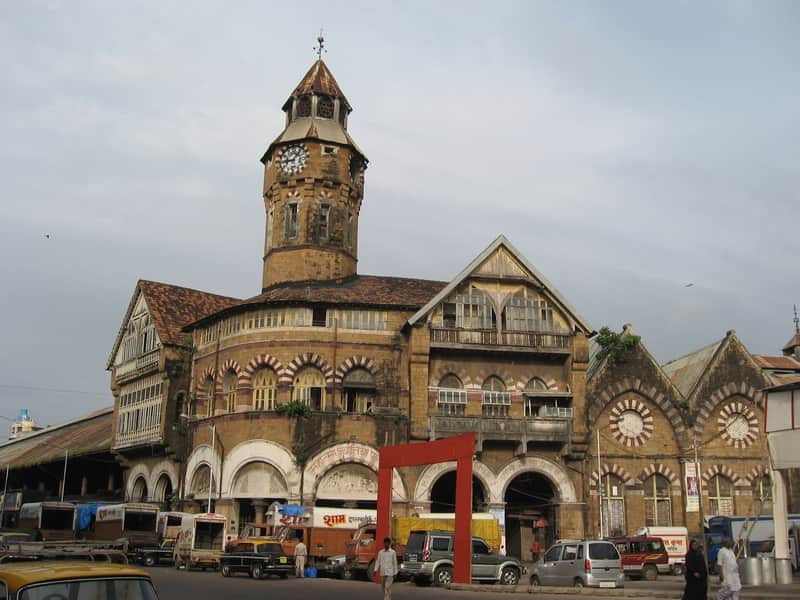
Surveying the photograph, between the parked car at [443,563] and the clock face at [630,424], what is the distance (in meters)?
17.5

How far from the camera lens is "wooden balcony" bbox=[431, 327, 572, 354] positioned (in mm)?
43688

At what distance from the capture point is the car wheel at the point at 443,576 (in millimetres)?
29608

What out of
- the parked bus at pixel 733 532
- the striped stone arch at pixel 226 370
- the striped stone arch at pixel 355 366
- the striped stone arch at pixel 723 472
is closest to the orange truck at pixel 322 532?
the striped stone arch at pixel 355 366

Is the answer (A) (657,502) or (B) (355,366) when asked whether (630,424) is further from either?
(B) (355,366)

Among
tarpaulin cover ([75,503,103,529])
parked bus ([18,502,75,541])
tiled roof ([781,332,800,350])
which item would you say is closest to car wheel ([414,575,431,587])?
parked bus ([18,502,75,541])

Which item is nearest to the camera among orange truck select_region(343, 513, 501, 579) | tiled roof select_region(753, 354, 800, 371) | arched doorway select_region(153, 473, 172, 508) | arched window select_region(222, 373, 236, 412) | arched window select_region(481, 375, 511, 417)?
orange truck select_region(343, 513, 501, 579)

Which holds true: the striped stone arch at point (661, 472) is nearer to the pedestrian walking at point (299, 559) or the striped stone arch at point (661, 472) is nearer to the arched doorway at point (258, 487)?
the arched doorway at point (258, 487)

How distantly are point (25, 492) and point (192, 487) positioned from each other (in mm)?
28924

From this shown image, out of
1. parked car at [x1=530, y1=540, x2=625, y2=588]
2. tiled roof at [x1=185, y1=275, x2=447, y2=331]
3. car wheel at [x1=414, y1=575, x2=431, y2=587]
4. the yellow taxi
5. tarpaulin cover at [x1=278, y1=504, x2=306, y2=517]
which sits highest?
tiled roof at [x1=185, y1=275, x2=447, y2=331]

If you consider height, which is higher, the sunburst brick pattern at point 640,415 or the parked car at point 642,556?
the sunburst brick pattern at point 640,415

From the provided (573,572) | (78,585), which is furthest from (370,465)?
(78,585)

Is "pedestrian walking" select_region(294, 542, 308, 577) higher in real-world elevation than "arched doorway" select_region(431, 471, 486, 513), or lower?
lower

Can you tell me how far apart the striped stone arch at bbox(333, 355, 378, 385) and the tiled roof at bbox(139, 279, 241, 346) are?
1111 cm

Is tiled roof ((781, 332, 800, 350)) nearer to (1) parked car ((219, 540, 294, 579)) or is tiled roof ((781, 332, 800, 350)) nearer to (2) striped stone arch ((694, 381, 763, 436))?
(2) striped stone arch ((694, 381, 763, 436))
